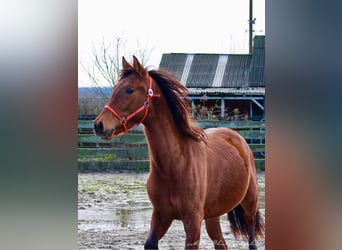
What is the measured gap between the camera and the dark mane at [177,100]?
3635 millimetres

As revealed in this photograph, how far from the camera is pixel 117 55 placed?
366cm

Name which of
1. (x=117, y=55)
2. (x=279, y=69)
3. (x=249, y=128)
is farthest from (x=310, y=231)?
(x=117, y=55)

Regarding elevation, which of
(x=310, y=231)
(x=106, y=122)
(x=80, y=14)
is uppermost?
(x=80, y=14)

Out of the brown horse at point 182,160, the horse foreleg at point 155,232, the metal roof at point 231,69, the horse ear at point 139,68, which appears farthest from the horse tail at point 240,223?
the horse ear at point 139,68

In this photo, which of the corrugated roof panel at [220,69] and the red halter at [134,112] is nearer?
the red halter at [134,112]

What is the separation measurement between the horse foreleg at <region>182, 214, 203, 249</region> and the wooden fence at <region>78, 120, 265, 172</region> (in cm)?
42

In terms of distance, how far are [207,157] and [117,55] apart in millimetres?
865

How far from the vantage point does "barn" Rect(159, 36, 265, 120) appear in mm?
3680

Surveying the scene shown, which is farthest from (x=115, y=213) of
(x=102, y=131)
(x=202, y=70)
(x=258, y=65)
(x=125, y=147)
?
(x=258, y=65)

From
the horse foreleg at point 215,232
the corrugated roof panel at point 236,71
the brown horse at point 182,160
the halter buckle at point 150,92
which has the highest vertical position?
the corrugated roof panel at point 236,71

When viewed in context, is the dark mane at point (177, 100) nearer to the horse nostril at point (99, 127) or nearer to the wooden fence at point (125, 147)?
the wooden fence at point (125, 147)

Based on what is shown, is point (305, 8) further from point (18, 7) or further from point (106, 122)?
point (18, 7)

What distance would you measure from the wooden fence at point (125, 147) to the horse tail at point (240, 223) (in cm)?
31

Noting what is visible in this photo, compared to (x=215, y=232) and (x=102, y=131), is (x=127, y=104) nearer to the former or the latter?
(x=102, y=131)
